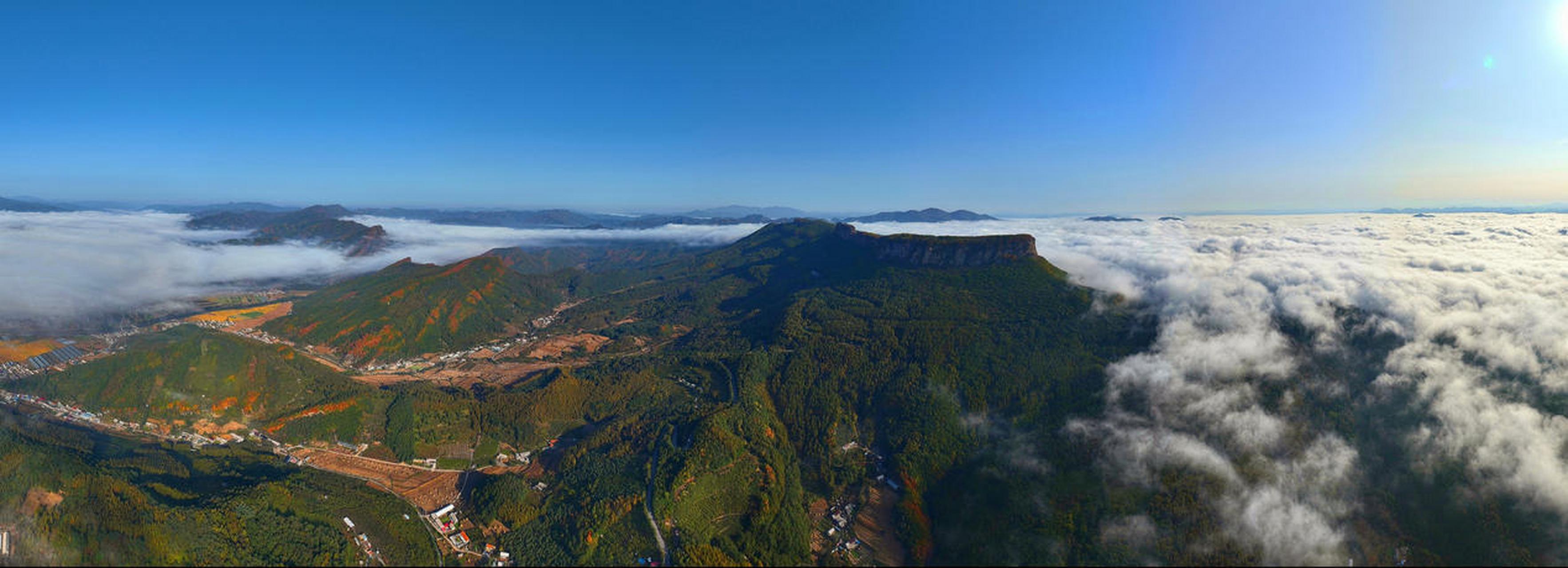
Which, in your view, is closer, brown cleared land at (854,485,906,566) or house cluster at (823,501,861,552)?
brown cleared land at (854,485,906,566)

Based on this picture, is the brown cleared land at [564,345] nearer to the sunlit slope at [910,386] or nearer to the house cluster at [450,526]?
the sunlit slope at [910,386]

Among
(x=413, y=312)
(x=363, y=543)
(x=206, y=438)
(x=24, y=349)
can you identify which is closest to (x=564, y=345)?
(x=413, y=312)

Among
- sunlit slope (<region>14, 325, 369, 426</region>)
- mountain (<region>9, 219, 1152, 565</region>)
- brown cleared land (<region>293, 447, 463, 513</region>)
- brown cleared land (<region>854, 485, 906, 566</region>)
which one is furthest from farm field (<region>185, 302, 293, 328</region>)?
Answer: brown cleared land (<region>854, 485, 906, 566</region>)

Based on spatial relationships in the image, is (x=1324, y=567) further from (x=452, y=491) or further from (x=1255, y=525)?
(x=452, y=491)

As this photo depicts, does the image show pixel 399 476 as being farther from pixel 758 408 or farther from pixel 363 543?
pixel 758 408

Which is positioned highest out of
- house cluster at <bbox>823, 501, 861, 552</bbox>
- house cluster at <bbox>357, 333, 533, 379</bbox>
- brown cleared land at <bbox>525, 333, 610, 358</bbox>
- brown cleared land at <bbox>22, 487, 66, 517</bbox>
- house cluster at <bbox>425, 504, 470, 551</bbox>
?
brown cleared land at <bbox>22, 487, 66, 517</bbox>

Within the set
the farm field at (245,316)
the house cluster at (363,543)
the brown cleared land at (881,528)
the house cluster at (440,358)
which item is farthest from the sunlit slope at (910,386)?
the farm field at (245,316)

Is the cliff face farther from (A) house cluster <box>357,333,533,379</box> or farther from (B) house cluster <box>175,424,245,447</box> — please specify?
(B) house cluster <box>175,424,245,447</box>
